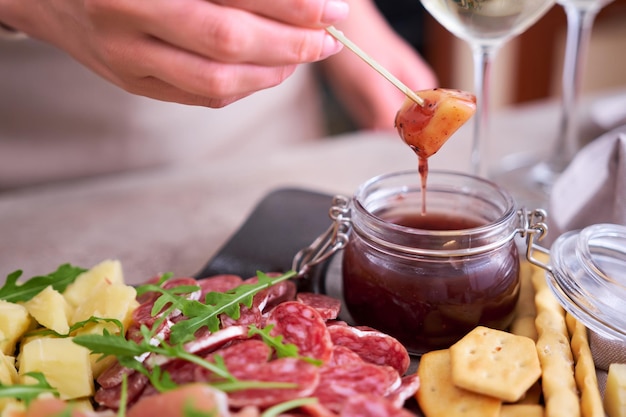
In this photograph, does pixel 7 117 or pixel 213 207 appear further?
pixel 7 117

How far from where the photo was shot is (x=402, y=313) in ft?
2.60

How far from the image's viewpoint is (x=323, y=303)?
841 millimetres

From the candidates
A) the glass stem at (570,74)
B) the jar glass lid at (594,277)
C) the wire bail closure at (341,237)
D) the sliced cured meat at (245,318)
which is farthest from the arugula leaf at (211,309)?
the glass stem at (570,74)

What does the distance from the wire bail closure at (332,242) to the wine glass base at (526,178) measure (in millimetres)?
404

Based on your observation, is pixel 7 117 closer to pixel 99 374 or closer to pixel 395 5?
pixel 99 374

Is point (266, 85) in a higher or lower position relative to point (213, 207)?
higher

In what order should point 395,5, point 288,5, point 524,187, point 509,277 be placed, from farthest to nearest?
point 395,5 < point 524,187 < point 509,277 < point 288,5

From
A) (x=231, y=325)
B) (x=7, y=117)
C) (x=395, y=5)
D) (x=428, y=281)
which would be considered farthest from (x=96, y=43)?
(x=395, y=5)

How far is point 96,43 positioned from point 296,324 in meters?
0.40

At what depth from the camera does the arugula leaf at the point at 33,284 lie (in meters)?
0.84

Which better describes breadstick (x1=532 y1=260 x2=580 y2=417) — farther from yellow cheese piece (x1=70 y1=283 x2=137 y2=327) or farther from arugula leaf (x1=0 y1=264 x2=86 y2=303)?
arugula leaf (x1=0 y1=264 x2=86 y2=303)

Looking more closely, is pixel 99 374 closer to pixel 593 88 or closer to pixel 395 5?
pixel 395 5

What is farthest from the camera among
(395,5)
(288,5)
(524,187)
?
(395,5)

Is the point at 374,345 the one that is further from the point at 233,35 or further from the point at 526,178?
the point at 526,178
